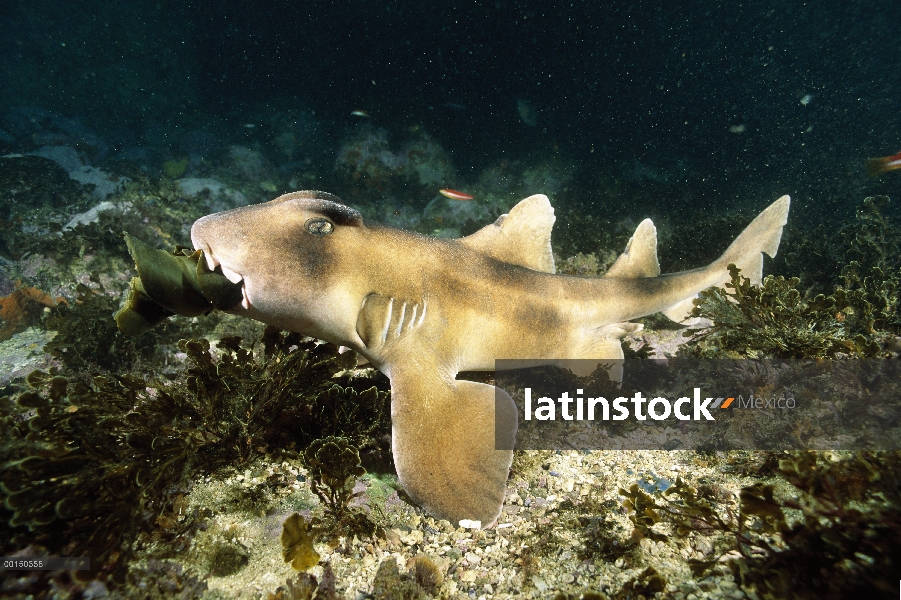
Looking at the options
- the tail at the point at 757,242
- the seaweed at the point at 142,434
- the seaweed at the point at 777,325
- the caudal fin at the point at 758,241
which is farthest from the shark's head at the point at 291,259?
the caudal fin at the point at 758,241

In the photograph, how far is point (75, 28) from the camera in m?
41.8

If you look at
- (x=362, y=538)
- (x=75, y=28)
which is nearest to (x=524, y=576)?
(x=362, y=538)

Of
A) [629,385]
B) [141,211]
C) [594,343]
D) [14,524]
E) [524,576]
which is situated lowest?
[524,576]

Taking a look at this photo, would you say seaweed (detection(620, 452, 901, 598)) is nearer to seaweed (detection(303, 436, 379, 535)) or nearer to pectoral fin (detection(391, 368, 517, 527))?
pectoral fin (detection(391, 368, 517, 527))

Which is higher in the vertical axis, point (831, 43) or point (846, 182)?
point (831, 43)

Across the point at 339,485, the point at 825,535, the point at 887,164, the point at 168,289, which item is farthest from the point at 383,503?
the point at 887,164

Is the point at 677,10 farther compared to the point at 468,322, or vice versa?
the point at 677,10

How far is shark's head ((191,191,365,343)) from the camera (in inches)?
109

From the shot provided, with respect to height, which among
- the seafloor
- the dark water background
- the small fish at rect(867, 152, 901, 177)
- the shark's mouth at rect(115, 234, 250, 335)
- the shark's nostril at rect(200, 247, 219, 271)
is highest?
the dark water background

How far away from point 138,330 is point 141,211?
44.6 ft

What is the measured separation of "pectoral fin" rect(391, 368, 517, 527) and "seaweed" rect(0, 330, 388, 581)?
1.74 feet

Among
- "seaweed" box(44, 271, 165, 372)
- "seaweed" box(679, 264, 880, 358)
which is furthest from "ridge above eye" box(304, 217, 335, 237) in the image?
"seaweed" box(44, 271, 165, 372)

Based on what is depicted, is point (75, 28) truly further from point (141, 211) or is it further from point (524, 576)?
point (524, 576)

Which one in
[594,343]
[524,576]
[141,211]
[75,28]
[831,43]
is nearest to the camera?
[524,576]
